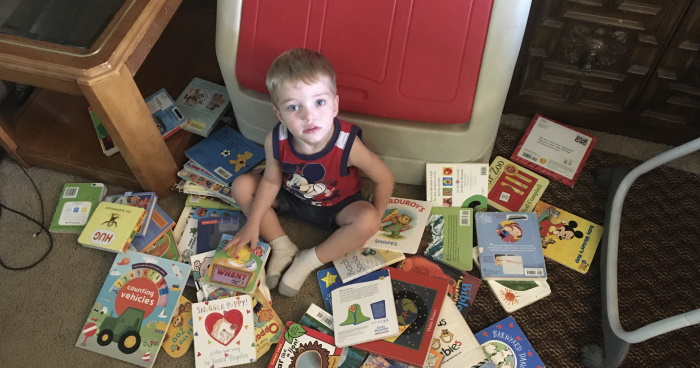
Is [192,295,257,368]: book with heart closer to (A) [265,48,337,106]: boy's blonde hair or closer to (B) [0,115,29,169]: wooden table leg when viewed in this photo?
(A) [265,48,337,106]: boy's blonde hair

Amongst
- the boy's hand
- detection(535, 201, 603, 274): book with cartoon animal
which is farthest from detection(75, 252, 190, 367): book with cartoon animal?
detection(535, 201, 603, 274): book with cartoon animal

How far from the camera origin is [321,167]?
126cm

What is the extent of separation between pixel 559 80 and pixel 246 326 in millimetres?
1061

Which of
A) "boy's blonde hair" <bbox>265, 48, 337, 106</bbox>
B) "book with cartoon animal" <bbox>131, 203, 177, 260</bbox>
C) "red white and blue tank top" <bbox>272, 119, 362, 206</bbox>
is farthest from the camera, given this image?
"book with cartoon animal" <bbox>131, 203, 177, 260</bbox>

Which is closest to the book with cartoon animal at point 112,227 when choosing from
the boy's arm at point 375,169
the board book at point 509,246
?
the boy's arm at point 375,169

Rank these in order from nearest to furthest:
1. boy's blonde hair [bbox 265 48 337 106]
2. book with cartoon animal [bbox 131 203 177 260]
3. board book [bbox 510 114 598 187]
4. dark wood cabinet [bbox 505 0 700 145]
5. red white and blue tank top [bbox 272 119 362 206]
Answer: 1. boy's blonde hair [bbox 265 48 337 106]
2. red white and blue tank top [bbox 272 119 362 206]
3. dark wood cabinet [bbox 505 0 700 145]
4. book with cartoon animal [bbox 131 203 177 260]
5. board book [bbox 510 114 598 187]

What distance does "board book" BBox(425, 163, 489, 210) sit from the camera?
144 cm

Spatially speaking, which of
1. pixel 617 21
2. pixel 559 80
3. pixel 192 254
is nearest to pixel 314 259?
pixel 192 254

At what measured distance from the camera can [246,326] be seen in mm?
1298

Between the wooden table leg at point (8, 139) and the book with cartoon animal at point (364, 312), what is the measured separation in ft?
3.29

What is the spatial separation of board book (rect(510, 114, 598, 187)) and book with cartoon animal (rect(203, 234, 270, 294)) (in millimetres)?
762

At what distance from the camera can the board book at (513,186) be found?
1.48 meters

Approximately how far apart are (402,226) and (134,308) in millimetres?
692

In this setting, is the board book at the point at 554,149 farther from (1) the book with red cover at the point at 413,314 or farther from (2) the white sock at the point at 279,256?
(2) the white sock at the point at 279,256
